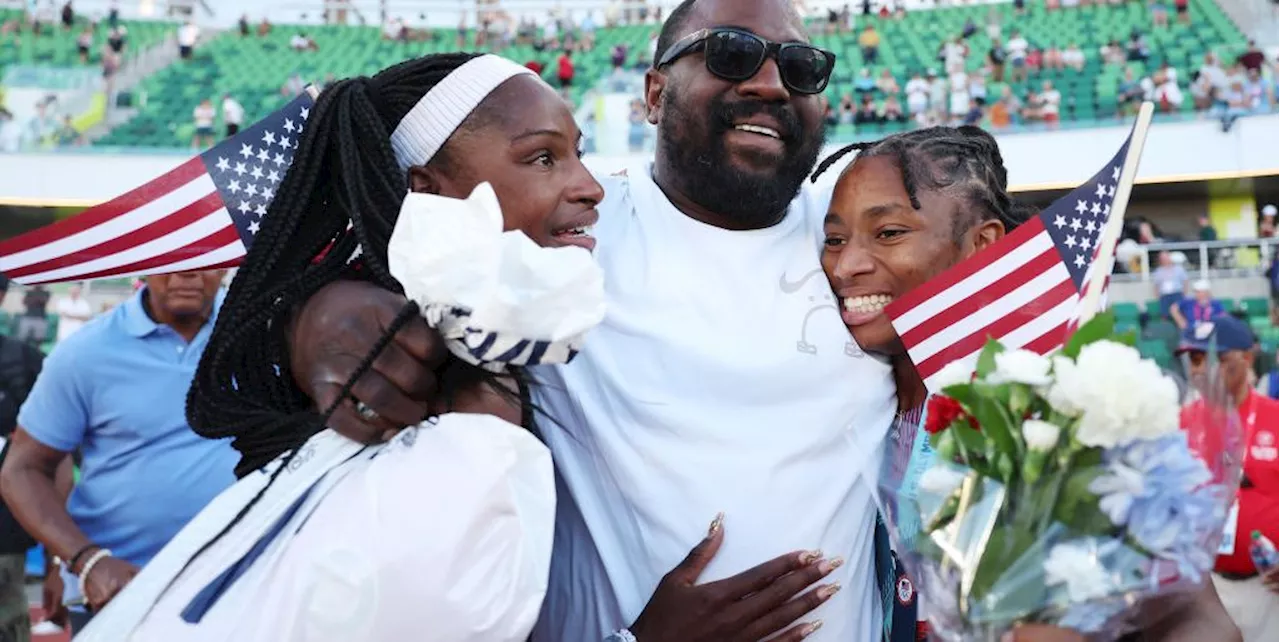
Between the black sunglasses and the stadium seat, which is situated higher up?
the black sunglasses

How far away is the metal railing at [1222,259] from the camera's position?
15.1 meters

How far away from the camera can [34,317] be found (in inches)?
559

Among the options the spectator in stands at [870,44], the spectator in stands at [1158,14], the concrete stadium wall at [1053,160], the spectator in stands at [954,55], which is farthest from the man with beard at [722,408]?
the spectator in stands at [1158,14]

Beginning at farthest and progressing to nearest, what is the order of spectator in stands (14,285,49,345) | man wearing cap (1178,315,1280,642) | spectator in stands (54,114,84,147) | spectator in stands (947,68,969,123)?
1. spectator in stands (54,114,84,147)
2. spectator in stands (947,68,969,123)
3. spectator in stands (14,285,49,345)
4. man wearing cap (1178,315,1280,642)

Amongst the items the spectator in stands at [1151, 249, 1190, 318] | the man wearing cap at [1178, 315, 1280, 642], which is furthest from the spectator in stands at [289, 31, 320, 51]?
the man wearing cap at [1178, 315, 1280, 642]

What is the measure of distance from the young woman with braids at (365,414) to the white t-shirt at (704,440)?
8 centimetres

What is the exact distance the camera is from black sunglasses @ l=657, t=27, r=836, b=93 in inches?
101

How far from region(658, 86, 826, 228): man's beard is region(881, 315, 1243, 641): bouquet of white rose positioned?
3.41ft

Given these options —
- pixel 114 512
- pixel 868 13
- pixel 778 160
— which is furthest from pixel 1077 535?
pixel 868 13

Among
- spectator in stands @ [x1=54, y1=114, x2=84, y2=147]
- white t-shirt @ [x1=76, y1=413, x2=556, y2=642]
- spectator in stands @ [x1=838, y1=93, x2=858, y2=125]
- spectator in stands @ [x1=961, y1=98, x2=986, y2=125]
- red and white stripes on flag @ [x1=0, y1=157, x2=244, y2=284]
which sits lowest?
spectator in stands @ [x1=54, y1=114, x2=84, y2=147]

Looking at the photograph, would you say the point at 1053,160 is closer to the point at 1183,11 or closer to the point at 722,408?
the point at 1183,11

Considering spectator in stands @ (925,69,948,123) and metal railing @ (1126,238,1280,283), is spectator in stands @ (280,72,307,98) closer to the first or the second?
spectator in stands @ (925,69,948,123)

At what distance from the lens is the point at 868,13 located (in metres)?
26.1

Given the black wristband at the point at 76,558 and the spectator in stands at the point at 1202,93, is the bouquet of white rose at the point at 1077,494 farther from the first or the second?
the spectator in stands at the point at 1202,93
